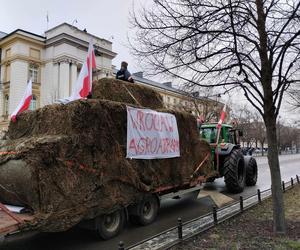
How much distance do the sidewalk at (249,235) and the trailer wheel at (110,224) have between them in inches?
65.9

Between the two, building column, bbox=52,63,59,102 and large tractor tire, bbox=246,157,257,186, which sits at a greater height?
building column, bbox=52,63,59,102

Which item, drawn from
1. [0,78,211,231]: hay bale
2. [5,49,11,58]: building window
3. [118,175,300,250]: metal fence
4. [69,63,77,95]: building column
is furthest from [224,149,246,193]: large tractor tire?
[5,49,11,58]: building window

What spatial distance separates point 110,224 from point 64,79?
122 feet

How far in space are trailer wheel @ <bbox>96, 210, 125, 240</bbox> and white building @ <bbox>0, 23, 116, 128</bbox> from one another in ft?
115

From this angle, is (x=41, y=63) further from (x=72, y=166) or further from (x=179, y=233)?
(x=179, y=233)

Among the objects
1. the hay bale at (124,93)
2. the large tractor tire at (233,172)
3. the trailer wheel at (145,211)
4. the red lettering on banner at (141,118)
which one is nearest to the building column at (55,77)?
the large tractor tire at (233,172)

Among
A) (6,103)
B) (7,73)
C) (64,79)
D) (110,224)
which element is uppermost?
(7,73)

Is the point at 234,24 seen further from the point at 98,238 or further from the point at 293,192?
the point at 293,192

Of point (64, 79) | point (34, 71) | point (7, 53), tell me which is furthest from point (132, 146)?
point (7, 53)

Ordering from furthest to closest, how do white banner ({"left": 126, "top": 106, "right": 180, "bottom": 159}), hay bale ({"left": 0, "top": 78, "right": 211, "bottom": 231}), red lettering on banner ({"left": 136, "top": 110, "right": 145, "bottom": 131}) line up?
red lettering on banner ({"left": 136, "top": 110, "right": 145, "bottom": 131}), white banner ({"left": 126, "top": 106, "right": 180, "bottom": 159}), hay bale ({"left": 0, "top": 78, "right": 211, "bottom": 231})

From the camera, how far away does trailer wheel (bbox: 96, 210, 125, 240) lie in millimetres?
6420

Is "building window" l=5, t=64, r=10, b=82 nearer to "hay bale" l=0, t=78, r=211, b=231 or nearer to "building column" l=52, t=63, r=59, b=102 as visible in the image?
"building column" l=52, t=63, r=59, b=102

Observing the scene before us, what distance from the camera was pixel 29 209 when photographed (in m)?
5.37

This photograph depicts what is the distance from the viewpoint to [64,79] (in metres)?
41.4
